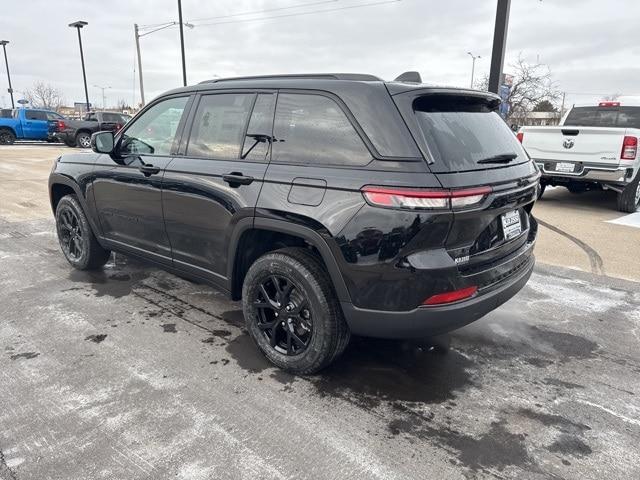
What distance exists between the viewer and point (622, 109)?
30.3 ft

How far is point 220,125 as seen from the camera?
3.32 meters

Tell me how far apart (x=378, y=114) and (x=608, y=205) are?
27.7 feet

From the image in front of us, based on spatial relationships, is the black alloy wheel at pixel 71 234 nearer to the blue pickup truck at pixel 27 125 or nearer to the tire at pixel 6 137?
the blue pickup truck at pixel 27 125

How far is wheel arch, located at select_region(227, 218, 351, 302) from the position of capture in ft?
8.66

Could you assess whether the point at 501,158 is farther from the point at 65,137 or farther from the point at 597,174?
the point at 65,137

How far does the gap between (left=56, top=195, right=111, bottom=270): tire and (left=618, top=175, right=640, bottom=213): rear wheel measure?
8.25m

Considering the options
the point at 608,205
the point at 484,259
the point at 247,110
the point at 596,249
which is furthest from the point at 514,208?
the point at 608,205

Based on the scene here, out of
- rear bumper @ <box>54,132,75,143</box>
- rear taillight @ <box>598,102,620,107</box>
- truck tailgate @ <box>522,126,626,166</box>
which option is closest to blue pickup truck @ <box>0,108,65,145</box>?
rear bumper @ <box>54,132,75,143</box>

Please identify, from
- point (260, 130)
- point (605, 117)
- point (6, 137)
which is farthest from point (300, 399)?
point (6, 137)

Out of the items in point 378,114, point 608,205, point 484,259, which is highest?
point 378,114

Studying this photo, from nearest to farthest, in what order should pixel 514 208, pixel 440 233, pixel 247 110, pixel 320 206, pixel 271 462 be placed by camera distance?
pixel 271 462 < pixel 440 233 < pixel 320 206 < pixel 514 208 < pixel 247 110

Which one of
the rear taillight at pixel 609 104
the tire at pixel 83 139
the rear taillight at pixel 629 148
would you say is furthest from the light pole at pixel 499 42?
the tire at pixel 83 139

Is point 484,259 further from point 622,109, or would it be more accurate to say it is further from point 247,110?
point 622,109

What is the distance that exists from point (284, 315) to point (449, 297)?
104 cm
